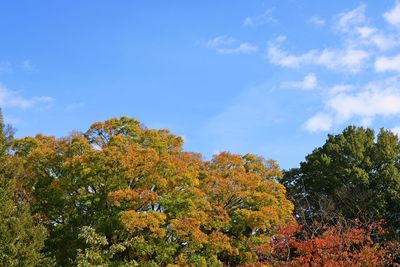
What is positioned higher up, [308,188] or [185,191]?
[308,188]

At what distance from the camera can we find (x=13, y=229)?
13.8 meters

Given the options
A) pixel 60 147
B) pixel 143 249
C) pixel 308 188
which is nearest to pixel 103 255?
pixel 143 249

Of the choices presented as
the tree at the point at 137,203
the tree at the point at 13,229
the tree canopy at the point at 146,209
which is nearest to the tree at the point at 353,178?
the tree canopy at the point at 146,209

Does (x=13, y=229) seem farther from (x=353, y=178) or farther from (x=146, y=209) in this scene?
(x=353, y=178)

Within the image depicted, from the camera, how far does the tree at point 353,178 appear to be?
86.0 ft

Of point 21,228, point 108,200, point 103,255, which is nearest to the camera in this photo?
point 21,228

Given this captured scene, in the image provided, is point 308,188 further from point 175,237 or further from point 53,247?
point 53,247

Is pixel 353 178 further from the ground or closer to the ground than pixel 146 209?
further from the ground

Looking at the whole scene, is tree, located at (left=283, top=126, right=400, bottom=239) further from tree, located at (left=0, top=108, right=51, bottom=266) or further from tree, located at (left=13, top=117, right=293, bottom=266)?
tree, located at (left=0, top=108, right=51, bottom=266)

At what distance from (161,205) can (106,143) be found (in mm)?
3676

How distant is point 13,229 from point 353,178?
61.5 ft

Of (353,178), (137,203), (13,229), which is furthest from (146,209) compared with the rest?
(353,178)

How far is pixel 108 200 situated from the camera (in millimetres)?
17266

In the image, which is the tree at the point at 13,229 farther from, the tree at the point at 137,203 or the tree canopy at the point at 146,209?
the tree at the point at 137,203
